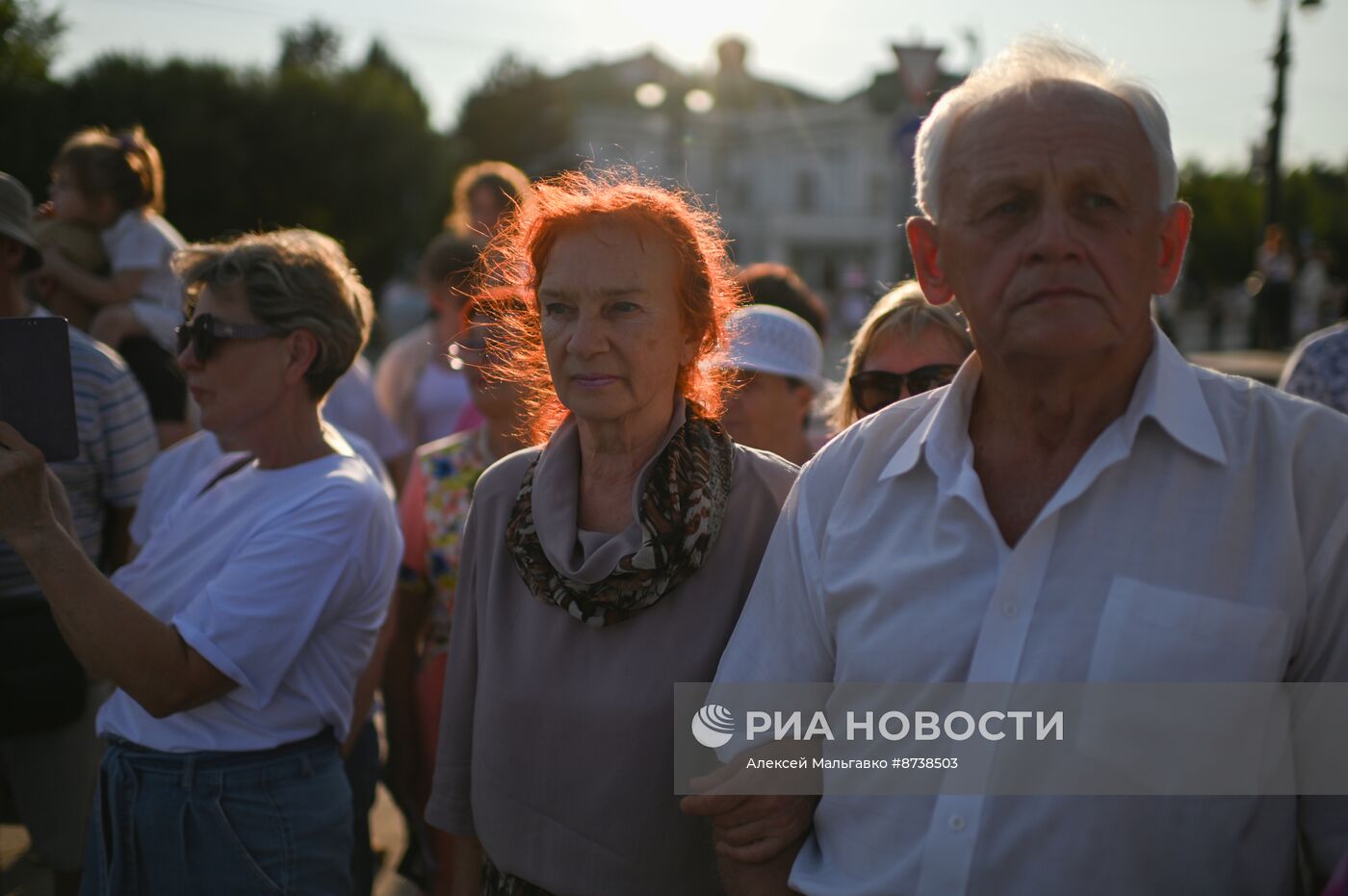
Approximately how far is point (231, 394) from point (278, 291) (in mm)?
286

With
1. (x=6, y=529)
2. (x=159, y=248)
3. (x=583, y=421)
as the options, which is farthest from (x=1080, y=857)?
(x=159, y=248)

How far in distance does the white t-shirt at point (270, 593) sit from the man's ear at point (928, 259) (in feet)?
4.95

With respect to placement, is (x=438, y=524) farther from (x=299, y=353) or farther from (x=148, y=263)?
(x=148, y=263)

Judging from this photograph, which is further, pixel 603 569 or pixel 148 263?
pixel 148 263

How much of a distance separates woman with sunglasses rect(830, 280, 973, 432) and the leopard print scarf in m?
0.70

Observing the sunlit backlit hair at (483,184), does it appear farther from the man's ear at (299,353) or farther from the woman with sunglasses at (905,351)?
the woman with sunglasses at (905,351)

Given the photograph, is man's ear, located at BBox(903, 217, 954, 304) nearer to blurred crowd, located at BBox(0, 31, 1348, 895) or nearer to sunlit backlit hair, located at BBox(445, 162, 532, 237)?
blurred crowd, located at BBox(0, 31, 1348, 895)

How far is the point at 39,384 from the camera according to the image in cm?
238

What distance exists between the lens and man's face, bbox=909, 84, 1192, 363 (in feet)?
5.65

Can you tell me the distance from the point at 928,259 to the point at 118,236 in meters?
4.22

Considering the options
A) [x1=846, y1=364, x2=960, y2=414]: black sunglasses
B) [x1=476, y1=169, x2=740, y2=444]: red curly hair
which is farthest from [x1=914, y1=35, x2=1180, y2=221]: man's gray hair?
[x1=846, y1=364, x2=960, y2=414]: black sunglasses

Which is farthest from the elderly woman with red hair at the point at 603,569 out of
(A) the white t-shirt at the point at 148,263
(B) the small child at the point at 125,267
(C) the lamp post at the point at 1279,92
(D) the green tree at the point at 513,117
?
(D) the green tree at the point at 513,117

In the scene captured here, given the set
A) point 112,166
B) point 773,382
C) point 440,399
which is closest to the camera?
point 773,382

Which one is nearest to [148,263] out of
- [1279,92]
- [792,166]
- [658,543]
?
[658,543]
